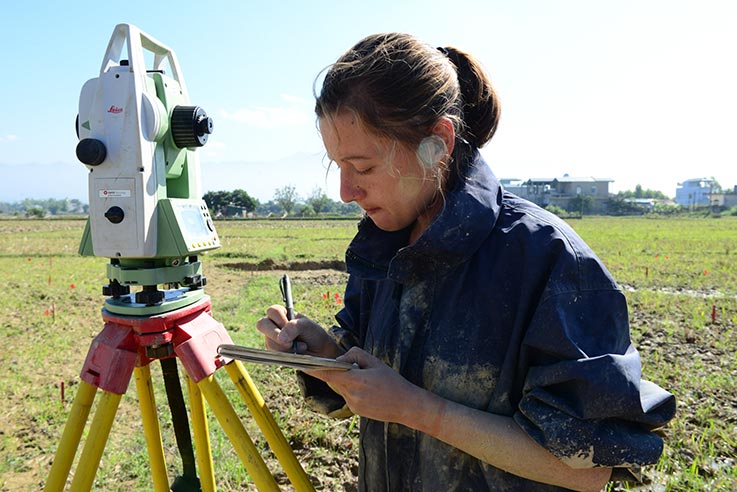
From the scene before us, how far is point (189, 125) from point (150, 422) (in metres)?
1.13

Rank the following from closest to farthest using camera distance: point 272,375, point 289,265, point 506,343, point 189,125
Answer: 1. point 506,343
2. point 189,125
3. point 272,375
4. point 289,265

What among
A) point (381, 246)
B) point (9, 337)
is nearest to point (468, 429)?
point (381, 246)

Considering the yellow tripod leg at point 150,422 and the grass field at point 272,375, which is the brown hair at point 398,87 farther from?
the grass field at point 272,375

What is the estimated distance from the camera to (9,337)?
561cm

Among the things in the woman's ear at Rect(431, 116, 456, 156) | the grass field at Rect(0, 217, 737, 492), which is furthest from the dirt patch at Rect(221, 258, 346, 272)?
the woman's ear at Rect(431, 116, 456, 156)

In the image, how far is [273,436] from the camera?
160 cm

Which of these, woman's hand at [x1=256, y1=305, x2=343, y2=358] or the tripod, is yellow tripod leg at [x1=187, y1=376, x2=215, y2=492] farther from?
woman's hand at [x1=256, y1=305, x2=343, y2=358]

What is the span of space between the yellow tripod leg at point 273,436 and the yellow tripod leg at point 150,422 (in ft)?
1.23

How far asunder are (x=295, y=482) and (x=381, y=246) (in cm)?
84

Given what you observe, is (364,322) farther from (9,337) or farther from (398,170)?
(9,337)

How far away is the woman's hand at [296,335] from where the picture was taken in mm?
1410

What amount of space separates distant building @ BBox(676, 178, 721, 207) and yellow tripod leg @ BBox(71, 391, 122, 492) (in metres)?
104

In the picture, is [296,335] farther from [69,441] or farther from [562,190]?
[562,190]

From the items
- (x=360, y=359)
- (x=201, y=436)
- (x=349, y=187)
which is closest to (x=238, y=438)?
(x=201, y=436)
